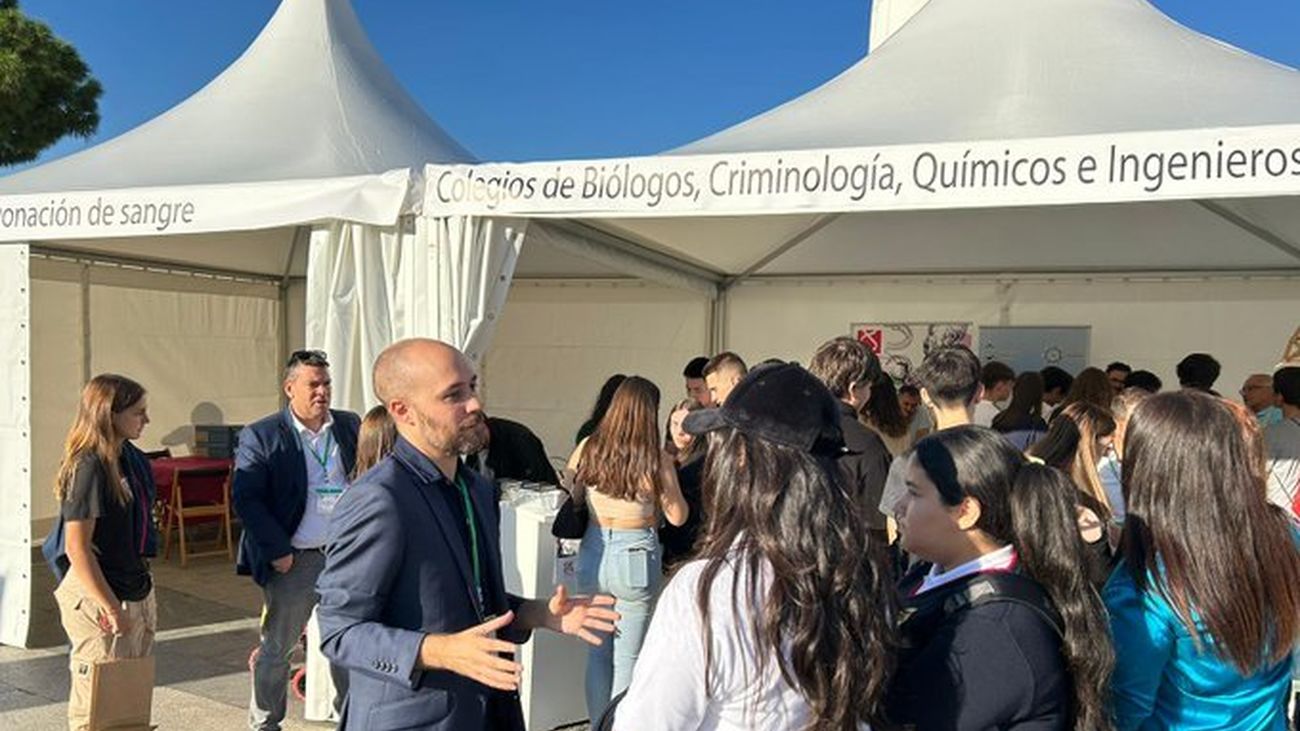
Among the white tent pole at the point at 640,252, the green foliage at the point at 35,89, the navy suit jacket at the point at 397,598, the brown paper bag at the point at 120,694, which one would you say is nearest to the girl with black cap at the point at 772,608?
the navy suit jacket at the point at 397,598

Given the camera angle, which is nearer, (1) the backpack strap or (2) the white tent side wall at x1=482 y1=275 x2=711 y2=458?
(1) the backpack strap

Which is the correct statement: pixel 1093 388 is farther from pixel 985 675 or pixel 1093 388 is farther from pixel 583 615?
pixel 985 675

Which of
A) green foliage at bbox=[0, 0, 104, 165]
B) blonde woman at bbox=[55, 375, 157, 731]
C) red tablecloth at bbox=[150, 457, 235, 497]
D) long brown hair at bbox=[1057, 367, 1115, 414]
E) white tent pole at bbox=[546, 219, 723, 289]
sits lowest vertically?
red tablecloth at bbox=[150, 457, 235, 497]

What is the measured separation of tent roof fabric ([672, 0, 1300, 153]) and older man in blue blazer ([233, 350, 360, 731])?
6.48ft

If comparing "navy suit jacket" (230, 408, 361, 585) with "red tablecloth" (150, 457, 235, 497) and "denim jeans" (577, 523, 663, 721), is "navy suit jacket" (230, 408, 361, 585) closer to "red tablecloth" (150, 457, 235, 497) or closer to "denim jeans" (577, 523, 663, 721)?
"denim jeans" (577, 523, 663, 721)

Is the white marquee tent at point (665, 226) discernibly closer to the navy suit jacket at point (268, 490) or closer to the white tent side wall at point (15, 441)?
the white tent side wall at point (15, 441)

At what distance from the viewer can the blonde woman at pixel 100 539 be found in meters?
2.99

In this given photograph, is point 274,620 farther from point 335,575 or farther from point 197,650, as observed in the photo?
point 335,575

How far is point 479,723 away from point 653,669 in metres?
0.74

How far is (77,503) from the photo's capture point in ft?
9.81

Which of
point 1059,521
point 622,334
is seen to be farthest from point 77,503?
point 622,334

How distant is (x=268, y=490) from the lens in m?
3.49

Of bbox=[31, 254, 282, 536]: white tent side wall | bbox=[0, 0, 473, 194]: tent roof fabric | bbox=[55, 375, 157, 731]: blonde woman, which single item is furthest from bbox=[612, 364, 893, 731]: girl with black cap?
bbox=[31, 254, 282, 536]: white tent side wall

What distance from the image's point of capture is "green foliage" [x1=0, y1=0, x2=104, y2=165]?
52.0 feet
